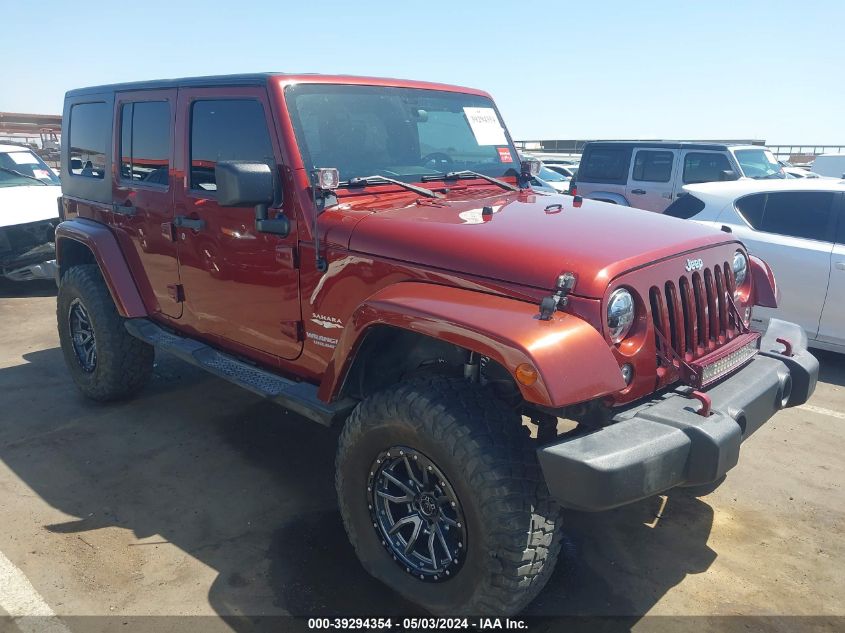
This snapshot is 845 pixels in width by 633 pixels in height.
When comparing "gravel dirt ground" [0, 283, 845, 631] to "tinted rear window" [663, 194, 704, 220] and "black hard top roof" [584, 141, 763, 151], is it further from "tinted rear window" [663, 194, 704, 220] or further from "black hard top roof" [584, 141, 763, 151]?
"black hard top roof" [584, 141, 763, 151]

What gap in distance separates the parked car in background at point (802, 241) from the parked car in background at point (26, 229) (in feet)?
23.8

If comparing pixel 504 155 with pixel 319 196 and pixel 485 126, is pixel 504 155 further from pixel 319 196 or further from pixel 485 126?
pixel 319 196

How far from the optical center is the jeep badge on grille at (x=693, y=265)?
2758mm

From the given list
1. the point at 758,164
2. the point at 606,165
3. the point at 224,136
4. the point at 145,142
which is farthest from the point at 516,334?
the point at 758,164

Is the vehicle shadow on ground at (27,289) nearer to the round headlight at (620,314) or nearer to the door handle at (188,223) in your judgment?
the door handle at (188,223)

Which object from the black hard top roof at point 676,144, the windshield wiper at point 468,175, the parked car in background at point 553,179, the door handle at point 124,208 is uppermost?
the black hard top roof at point 676,144


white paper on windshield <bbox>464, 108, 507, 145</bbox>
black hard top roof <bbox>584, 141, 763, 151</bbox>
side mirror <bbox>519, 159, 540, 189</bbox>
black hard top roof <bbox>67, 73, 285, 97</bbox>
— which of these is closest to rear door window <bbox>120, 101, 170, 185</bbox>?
black hard top roof <bbox>67, 73, 285, 97</bbox>

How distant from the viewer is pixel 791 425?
454cm

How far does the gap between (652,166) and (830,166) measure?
805 centimetres

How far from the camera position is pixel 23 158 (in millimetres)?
9234

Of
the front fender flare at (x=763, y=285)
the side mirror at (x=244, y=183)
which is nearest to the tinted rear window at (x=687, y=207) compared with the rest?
the front fender flare at (x=763, y=285)

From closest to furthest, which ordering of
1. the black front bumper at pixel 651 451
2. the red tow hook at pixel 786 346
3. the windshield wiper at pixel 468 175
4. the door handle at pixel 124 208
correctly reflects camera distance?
the black front bumper at pixel 651 451, the red tow hook at pixel 786 346, the windshield wiper at pixel 468 175, the door handle at pixel 124 208

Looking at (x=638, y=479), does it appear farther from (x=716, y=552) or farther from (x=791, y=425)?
(x=791, y=425)

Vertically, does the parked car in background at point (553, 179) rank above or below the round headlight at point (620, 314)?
above
